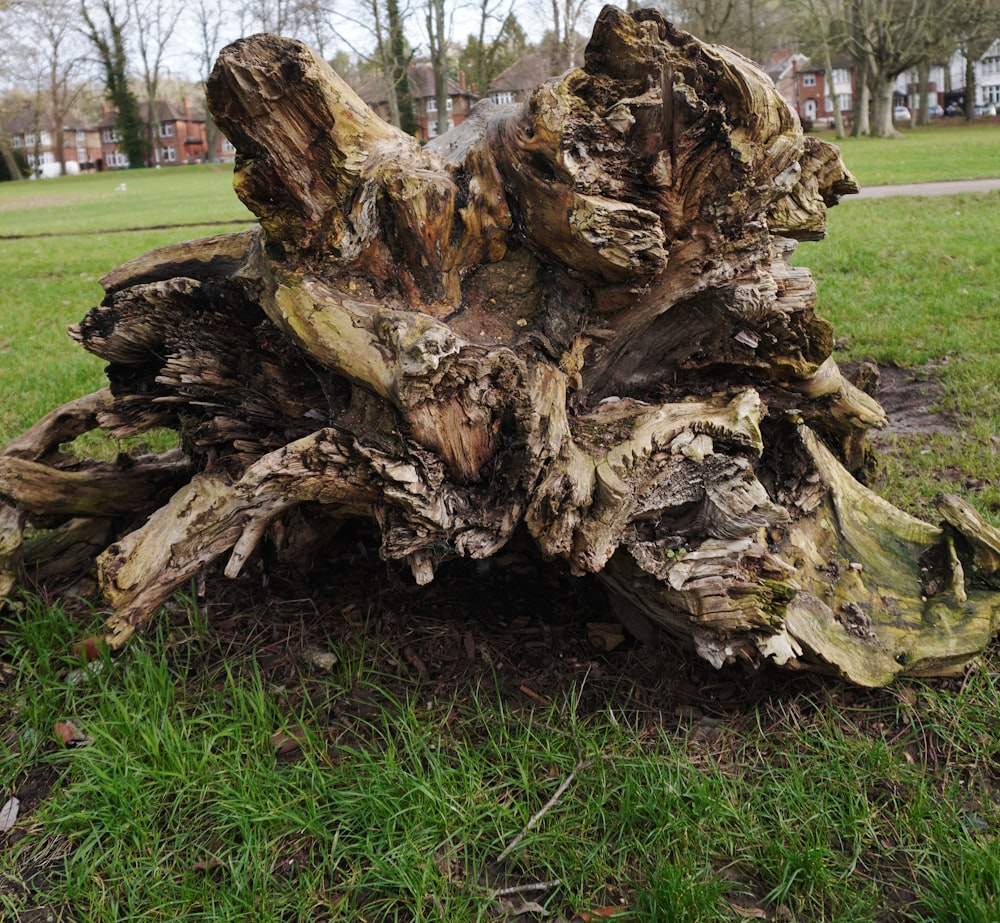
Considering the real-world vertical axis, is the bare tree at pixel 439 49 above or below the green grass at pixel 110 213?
above

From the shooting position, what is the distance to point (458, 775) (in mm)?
2734

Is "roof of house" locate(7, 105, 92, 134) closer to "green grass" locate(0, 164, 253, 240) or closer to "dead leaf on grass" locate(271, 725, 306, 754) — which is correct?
"green grass" locate(0, 164, 253, 240)

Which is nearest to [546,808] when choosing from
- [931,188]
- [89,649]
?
[89,649]

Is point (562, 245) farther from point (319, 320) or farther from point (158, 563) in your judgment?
point (158, 563)

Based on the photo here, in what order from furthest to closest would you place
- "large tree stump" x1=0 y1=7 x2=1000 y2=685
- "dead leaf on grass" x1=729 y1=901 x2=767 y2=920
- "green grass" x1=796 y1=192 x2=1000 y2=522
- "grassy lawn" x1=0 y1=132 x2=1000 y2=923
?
"green grass" x1=796 y1=192 x2=1000 y2=522
"large tree stump" x1=0 y1=7 x2=1000 y2=685
"grassy lawn" x1=0 y1=132 x2=1000 y2=923
"dead leaf on grass" x1=729 y1=901 x2=767 y2=920

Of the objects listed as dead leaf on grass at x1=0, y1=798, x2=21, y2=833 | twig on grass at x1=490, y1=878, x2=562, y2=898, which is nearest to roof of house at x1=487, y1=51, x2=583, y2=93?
dead leaf on grass at x1=0, y1=798, x2=21, y2=833

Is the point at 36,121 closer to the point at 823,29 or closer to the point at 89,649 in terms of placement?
the point at 823,29

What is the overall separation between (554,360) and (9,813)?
243 centimetres

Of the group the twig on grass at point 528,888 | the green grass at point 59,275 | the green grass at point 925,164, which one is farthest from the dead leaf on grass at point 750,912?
the green grass at point 925,164

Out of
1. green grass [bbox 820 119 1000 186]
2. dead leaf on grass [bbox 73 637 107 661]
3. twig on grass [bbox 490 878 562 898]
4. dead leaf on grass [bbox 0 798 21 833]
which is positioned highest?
green grass [bbox 820 119 1000 186]

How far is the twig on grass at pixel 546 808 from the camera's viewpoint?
2492 millimetres

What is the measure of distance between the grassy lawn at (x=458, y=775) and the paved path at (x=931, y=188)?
1356cm

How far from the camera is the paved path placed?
14.6 m

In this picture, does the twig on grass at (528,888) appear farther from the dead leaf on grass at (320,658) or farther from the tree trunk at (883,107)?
the tree trunk at (883,107)
